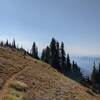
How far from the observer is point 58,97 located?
41562 mm

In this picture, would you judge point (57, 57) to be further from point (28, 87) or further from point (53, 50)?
point (28, 87)

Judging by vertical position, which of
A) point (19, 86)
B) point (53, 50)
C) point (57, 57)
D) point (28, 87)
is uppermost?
point (53, 50)

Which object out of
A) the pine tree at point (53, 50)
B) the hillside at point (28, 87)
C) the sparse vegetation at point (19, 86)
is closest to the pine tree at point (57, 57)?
the pine tree at point (53, 50)

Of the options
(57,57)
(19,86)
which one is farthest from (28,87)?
(57,57)

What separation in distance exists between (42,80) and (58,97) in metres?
8.92

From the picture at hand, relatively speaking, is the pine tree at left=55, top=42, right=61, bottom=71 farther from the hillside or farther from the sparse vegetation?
the sparse vegetation

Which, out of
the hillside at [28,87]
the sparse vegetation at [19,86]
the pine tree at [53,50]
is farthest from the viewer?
the pine tree at [53,50]

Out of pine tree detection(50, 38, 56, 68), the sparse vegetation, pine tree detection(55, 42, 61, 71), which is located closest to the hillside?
the sparse vegetation

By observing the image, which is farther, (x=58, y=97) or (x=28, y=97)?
(x=58, y=97)

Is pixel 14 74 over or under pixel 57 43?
under

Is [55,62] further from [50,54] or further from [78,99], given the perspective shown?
[78,99]

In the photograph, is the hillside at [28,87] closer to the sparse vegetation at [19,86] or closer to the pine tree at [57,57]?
the sparse vegetation at [19,86]

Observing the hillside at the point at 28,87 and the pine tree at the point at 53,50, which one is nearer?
the hillside at the point at 28,87

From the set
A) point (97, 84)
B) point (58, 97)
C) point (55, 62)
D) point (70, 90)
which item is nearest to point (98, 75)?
point (97, 84)
